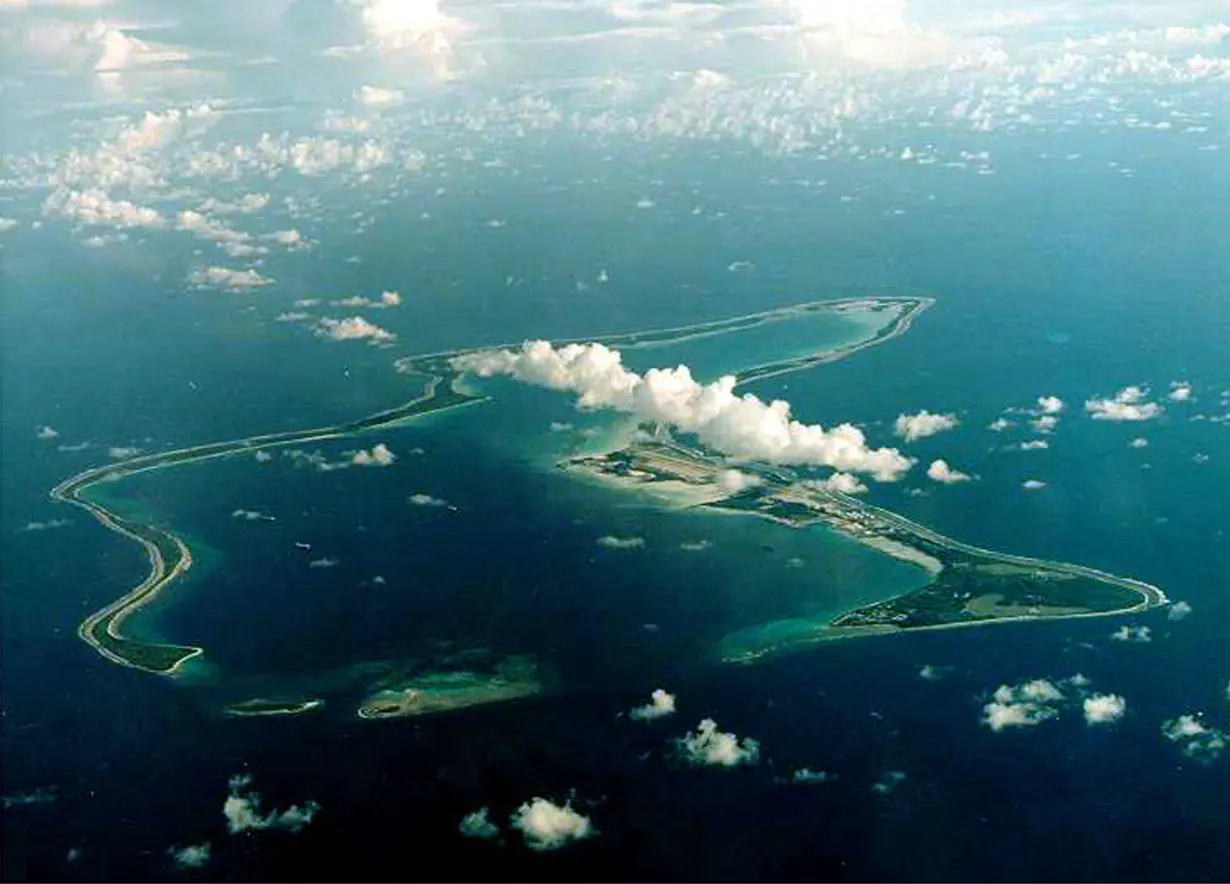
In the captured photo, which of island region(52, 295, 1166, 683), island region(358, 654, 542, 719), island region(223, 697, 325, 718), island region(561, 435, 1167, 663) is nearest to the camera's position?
island region(223, 697, 325, 718)

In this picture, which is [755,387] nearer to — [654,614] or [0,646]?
[654,614]

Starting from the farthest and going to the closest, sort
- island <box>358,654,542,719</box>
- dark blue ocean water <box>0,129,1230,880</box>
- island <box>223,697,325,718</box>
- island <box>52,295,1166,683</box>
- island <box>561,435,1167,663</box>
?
island <box>561,435,1167,663</box> < island <box>52,295,1166,683</box> < island <box>358,654,542,719</box> < island <box>223,697,325,718</box> < dark blue ocean water <box>0,129,1230,880</box>

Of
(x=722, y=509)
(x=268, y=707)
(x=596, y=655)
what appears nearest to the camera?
(x=268, y=707)

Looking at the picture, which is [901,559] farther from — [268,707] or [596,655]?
[268,707]

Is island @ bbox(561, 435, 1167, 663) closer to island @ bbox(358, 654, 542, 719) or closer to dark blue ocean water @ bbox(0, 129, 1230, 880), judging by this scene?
dark blue ocean water @ bbox(0, 129, 1230, 880)

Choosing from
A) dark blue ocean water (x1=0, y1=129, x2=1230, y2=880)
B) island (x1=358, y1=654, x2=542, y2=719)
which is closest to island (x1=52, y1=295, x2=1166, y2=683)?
island (x1=358, y1=654, x2=542, y2=719)

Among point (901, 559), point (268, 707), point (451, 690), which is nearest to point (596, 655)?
point (451, 690)

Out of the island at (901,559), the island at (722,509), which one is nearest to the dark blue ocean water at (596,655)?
the island at (722,509)

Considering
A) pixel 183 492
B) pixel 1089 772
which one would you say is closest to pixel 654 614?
pixel 1089 772

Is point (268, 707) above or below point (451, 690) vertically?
above
